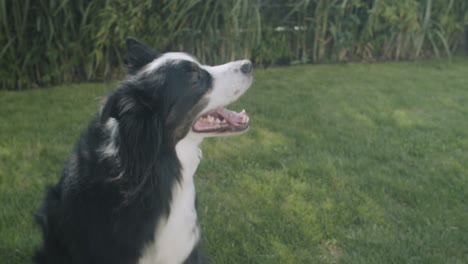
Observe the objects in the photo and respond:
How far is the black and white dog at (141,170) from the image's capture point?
5.85 feet

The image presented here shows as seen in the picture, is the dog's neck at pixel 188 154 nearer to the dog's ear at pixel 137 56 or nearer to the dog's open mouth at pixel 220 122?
the dog's open mouth at pixel 220 122

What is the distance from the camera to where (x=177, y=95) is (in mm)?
2010

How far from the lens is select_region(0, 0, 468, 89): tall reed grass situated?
5.09 m

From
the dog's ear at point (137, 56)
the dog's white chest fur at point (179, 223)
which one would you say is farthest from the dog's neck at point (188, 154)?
the dog's ear at point (137, 56)

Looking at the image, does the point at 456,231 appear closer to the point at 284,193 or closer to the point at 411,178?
Answer: the point at 411,178

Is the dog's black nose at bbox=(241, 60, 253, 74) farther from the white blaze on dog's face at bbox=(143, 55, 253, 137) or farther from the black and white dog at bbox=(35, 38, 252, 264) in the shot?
the black and white dog at bbox=(35, 38, 252, 264)

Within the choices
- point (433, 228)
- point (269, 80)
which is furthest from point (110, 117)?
point (269, 80)

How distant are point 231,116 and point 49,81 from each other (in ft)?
12.6

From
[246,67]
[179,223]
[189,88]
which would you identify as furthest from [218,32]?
[179,223]

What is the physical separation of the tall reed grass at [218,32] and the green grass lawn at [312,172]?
36 centimetres

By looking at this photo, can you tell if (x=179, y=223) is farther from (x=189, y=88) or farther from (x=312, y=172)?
(x=312, y=172)

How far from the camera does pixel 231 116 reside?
90.1 inches

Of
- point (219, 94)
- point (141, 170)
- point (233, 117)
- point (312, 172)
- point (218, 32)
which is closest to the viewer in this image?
point (141, 170)

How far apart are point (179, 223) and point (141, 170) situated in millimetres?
390
